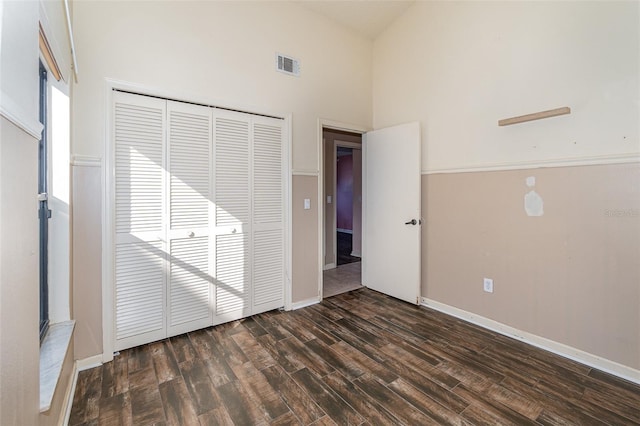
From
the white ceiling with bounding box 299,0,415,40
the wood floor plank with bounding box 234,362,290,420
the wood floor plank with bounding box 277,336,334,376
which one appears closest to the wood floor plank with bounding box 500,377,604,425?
the wood floor plank with bounding box 277,336,334,376

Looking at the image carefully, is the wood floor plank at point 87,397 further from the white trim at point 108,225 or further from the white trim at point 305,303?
the white trim at point 305,303

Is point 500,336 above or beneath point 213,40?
beneath

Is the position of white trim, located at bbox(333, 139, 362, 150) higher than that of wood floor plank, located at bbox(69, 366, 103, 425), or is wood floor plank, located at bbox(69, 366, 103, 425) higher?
white trim, located at bbox(333, 139, 362, 150)

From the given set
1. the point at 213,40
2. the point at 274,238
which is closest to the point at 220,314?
the point at 274,238

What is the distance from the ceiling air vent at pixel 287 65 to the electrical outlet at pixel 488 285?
9.30ft

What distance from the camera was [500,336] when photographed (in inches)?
Answer: 98.8

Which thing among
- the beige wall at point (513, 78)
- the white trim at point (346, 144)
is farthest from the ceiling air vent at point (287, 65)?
the white trim at point (346, 144)

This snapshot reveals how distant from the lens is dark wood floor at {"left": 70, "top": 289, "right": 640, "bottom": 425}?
5.32 feet

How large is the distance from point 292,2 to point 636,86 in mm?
3007

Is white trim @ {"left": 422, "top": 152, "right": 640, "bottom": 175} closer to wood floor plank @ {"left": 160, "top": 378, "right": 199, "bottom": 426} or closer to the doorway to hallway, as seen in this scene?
the doorway to hallway

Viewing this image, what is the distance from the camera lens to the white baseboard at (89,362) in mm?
2035

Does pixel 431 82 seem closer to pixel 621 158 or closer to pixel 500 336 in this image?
pixel 621 158

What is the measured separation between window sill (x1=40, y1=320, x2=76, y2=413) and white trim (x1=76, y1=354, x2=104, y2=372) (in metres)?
0.31

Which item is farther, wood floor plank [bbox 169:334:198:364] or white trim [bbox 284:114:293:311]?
white trim [bbox 284:114:293:311]
